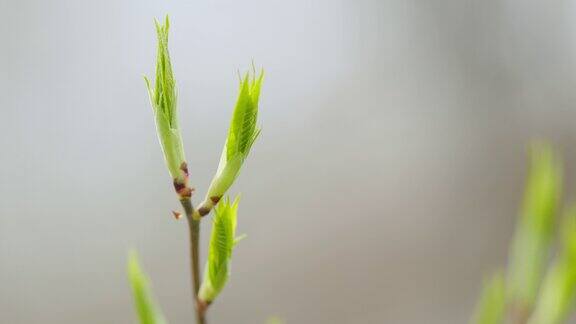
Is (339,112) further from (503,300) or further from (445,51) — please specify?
(503,300)

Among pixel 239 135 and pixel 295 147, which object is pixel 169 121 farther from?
pixel 295 147

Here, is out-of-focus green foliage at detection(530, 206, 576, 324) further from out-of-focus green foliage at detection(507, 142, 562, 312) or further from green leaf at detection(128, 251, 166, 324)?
green leaf at detection(128, 251, 166, 324)

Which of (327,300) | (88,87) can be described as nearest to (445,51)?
(327,300)

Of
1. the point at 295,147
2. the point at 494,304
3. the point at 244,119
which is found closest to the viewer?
the point at 244,119

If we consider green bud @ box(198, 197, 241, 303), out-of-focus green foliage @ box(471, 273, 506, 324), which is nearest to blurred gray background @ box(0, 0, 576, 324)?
out-of-focus green foliage @ box(471, 273, 506, 324)

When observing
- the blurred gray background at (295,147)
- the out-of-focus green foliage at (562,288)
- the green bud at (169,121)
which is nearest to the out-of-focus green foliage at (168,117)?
the green bud at (169,121)

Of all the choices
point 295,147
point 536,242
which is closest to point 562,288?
point 536,242

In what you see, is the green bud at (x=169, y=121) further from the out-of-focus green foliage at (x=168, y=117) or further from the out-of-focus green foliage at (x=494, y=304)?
the out-of-focus green foliage at (x=494, y=304)
